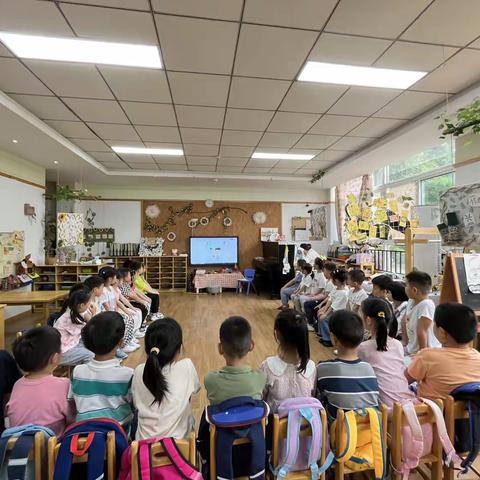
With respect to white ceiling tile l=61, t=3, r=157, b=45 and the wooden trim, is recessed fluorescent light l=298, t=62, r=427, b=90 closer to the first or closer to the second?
white ceiling tile l=61, t=3, r=157, b=45

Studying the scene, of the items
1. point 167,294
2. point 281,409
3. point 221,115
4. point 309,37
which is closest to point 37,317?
point 167,294

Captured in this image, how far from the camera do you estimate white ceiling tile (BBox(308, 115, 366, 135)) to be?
3.61 metres

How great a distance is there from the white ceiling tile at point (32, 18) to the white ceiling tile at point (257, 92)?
137cm

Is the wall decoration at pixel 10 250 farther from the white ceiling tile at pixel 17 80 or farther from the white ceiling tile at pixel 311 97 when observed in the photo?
the white ceiling tile at pixel 311 97

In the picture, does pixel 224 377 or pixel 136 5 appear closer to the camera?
pixel 224 377

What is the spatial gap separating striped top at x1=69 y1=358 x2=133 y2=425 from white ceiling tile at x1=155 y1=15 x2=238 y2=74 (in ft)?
7.10

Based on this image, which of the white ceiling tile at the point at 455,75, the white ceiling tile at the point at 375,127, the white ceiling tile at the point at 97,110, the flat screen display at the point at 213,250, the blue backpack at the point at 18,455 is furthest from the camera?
the flat screen display at the point at 213,250

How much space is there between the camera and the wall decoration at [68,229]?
5551 millimetres

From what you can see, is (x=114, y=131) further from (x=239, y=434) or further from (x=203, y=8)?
(x=239, y=434)

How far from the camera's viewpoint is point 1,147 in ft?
14.5

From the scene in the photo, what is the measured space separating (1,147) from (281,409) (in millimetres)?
5251

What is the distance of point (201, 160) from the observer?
18.3 ft

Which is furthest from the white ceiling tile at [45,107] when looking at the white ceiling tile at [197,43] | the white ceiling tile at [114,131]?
the white ceiling tile at [197,43]

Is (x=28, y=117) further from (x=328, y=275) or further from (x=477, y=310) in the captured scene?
(x=477, y=310)
